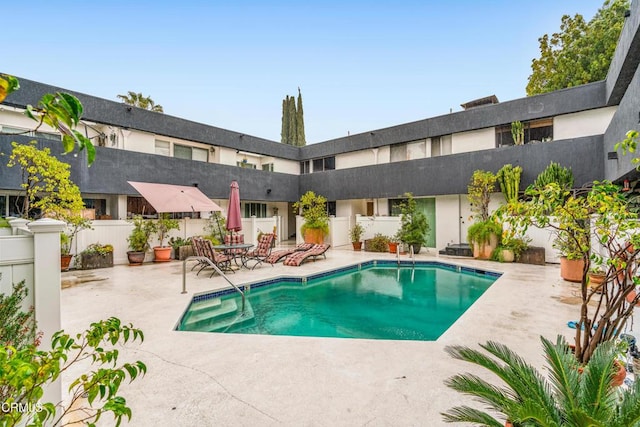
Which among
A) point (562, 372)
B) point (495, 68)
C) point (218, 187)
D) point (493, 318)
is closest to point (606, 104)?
point (495, 68)

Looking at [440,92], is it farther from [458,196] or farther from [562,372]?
[562,372]

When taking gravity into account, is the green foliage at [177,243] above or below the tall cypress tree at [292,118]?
below

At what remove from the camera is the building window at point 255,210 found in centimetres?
2148

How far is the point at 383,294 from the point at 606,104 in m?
12.5

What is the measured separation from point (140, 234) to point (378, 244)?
11.8m

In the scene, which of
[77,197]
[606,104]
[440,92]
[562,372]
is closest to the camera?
[562,372]

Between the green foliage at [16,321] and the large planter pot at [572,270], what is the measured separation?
39.3 feet

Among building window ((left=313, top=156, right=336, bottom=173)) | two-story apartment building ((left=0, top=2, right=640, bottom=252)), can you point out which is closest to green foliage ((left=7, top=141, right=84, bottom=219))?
two-story apartment building ((left=0, top=2, right=640, bottom=252))

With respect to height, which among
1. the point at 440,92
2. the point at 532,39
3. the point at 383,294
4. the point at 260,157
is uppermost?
the point at 532,39

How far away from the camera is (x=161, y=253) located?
13883mm

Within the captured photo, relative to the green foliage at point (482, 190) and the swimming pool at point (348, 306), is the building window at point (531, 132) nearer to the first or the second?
the green foliage at point (482, 190)

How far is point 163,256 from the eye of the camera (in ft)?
45.7

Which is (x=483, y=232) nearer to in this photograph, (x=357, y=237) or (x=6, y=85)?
(x=357, y=237)

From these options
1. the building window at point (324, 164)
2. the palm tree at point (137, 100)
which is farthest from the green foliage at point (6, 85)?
the palm tree at point (137, 100)
